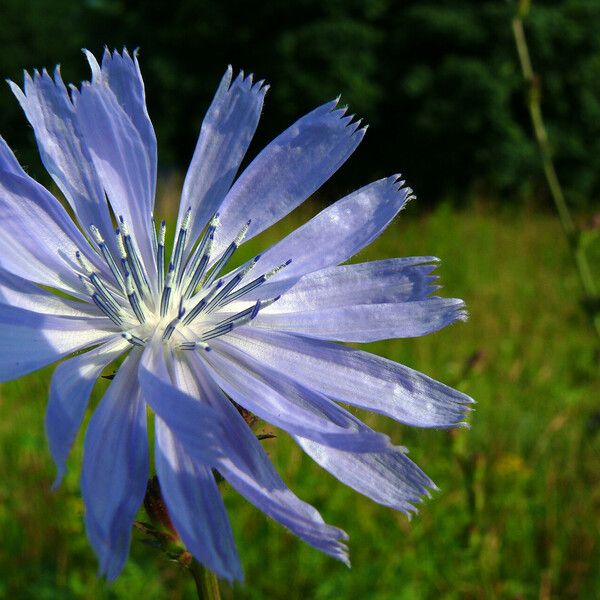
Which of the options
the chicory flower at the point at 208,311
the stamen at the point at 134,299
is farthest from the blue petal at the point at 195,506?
the stamen at the point at 134,299

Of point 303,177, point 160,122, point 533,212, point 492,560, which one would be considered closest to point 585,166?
point 533,212

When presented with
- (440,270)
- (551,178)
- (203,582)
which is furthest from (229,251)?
(440,270)

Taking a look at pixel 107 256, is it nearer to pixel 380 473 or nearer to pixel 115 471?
pixel 115 471

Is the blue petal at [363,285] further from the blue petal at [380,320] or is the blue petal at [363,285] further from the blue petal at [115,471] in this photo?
the blue petal at [115,471]

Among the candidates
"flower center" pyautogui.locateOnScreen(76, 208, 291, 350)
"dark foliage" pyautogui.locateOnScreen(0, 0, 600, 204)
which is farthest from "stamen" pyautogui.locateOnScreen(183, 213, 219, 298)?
"dark foliage" pyautogui.locateOnScreen(0, 0, 600, 204)

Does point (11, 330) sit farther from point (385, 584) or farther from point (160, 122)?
point (160, 122)
